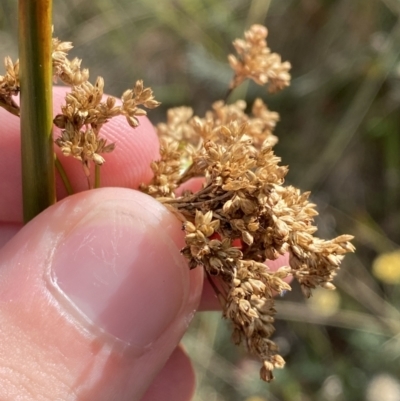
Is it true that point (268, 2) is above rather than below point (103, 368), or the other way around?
above

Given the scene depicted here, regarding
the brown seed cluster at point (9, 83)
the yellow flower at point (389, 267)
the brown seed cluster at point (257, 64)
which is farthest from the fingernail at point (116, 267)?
the yellow flower at point (389, 267)

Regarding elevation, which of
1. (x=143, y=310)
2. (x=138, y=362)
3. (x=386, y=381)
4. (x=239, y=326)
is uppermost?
(x=239, y=326)

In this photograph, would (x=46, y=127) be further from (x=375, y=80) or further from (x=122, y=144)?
(x=375, y=80)

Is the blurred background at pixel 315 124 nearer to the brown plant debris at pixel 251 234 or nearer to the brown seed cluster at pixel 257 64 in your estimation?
the brown seed cluster at pixel 257 64

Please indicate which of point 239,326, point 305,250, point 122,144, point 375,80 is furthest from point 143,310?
point 375,80

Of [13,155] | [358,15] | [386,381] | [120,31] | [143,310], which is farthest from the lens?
[120,31]

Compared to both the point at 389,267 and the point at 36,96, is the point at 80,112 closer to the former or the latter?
the point at 36,96

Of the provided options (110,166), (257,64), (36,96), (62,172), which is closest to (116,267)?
(62,172)
